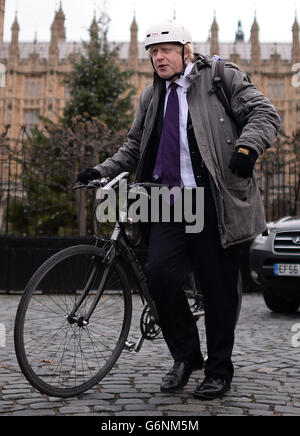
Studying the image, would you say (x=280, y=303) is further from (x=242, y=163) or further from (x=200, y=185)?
(x=242, y=163)

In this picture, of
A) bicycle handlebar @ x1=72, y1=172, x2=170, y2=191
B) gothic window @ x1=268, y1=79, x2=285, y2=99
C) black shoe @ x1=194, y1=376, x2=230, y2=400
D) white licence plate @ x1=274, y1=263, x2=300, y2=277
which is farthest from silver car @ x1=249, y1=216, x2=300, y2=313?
gothic window @ x1=268, y1=79, x2=285, y2=99

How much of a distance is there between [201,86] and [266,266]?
12.2 ft

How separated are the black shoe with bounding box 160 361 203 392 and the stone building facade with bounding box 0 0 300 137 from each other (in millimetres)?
42526

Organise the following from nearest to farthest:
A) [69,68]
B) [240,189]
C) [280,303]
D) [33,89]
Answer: [240,189] < [280,303] < [69,68] < [33,89]

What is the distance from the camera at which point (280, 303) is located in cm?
655

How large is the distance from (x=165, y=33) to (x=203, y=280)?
119 centimetres

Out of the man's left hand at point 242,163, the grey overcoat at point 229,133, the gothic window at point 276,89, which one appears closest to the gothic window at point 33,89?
the gothic window at point 276,89

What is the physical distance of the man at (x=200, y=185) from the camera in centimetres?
265

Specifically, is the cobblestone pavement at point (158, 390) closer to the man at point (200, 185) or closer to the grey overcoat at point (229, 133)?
the man at point (200, 185)

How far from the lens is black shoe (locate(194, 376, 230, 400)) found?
100 inches

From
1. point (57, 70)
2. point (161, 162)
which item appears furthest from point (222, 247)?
point (57, 70)

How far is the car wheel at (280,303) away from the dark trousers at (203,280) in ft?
12.8

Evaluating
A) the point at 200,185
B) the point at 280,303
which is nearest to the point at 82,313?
the point at 200,185

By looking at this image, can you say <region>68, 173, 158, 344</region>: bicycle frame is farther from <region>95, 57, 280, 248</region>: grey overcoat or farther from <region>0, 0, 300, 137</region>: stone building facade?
<region>0, 0, 300, 137</region>: stone building facade
